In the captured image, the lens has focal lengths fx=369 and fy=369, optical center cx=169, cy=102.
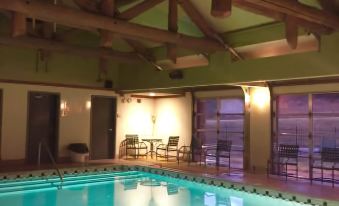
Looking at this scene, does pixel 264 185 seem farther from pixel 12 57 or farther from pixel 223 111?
pixel 12 57

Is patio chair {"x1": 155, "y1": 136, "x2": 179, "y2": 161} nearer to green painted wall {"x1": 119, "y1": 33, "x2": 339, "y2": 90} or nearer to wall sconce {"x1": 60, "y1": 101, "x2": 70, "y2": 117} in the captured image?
green painted wall {"x1": 119, "y1": 33, "x2": 339, "y2": 90}

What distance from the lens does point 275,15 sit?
19.3ft

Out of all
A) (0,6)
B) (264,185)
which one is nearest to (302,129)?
(264,185)

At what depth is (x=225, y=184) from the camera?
7.94 m

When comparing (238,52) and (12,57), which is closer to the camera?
(238,52)

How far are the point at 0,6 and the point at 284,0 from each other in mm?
3846

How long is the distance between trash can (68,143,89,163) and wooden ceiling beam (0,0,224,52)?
481cm

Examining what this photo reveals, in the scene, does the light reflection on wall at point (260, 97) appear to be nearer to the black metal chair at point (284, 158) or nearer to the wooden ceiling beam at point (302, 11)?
the black metal chair at point (284, 158)

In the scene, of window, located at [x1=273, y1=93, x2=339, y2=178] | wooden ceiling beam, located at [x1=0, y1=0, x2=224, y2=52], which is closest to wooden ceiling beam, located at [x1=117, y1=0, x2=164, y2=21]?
wooden ceiling beam, located at [x1=0, y1=0, x2=224, y2=52]

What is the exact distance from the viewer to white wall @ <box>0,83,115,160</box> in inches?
375

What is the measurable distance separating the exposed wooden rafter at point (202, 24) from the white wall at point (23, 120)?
4.50 meters

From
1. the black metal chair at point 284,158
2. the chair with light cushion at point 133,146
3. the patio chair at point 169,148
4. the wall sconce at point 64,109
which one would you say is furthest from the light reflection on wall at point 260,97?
the wall sconce at point 64,109

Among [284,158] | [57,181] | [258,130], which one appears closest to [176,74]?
[258,130]

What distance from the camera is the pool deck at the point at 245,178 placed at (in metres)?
6.78
